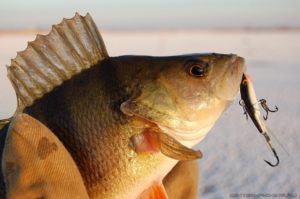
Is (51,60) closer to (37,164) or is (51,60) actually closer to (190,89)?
(37,164)

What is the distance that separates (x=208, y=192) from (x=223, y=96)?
2760mm

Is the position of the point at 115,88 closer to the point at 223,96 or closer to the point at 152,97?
the point at 152,97

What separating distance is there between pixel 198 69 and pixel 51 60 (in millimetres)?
642

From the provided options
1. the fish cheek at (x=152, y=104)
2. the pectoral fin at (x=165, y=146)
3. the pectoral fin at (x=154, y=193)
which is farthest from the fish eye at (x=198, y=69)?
the pectoral fin at (x=154, y=193)

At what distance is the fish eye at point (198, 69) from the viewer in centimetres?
208

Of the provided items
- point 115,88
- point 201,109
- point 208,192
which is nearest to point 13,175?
point 115,88

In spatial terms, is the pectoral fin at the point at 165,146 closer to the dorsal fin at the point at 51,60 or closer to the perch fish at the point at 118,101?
the perch fish at the point at 118,101

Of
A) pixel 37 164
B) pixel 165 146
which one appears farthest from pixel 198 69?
pixel 37 164

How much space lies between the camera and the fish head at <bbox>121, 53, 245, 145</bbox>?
2016 mm

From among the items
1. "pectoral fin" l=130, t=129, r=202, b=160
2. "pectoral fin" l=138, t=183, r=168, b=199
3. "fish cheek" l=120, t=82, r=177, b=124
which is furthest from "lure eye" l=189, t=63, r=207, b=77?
"pectoral fin" l=138, t=183, r=168, b=199

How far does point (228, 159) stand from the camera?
573cm

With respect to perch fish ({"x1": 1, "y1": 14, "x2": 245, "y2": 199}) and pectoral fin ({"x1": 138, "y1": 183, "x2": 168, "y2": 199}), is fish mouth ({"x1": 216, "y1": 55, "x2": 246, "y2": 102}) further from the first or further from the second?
pectoral fin ({"x1": 138, "y1": 183, "x2": 168, "y2": 199})

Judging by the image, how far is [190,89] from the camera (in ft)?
6.82

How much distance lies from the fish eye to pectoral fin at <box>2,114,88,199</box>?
0.68m
